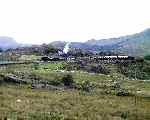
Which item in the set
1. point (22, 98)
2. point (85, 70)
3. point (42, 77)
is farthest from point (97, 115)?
point (85, 70)

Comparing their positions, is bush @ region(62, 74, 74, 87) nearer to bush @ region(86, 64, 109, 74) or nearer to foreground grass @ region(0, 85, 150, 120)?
foreground grass @ region(0, 85, 150, 120)

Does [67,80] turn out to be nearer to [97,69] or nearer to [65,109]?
[97,69]

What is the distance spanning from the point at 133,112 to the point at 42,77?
39608 mm

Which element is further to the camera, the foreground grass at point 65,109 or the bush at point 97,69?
the bush at point 97,69

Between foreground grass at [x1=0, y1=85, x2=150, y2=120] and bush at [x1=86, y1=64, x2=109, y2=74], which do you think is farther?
bush at [x1=86, y1=64, x2=109, y2=74]

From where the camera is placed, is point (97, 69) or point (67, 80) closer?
point (67, 80)

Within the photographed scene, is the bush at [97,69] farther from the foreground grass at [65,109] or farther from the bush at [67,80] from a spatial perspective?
the foreground grass at [65,109]

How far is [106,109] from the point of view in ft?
135

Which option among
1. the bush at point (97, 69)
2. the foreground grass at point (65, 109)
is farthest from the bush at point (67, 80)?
the bush at point (97, 69)

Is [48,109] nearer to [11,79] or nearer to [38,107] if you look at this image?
[38,107]

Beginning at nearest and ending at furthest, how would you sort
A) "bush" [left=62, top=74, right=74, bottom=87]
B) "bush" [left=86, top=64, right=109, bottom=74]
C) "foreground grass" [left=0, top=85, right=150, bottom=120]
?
"foreground grass" [left=0, top=85, right=150, bottom=120], "bush" [left=62, top=74, right=74, bottom=87], "bush" [left=86, top=64, right=109, bottom=74]

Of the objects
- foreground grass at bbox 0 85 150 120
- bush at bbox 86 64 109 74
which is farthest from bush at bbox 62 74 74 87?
bush at bbox 86 64 109 74

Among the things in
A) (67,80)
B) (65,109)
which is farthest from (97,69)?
(65,109)

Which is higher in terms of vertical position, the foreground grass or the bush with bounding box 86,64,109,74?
the foreground grass
